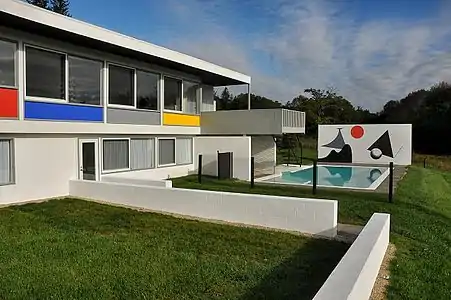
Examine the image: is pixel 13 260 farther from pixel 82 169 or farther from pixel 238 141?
pixel 238 141

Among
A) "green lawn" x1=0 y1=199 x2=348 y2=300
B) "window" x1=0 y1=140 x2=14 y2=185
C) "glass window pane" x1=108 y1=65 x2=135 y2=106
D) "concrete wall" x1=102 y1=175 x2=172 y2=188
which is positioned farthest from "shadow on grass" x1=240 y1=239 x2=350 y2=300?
"glass window pane" x1=108 y1=65 x2=135 y2=106

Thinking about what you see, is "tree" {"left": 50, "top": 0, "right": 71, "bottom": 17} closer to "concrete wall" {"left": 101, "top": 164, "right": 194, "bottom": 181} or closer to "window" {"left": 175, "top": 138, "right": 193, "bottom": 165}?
"window" {"left": 175, "top": 138, "right": 193, "bottom": 165}

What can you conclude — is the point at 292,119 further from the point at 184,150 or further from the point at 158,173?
the point at 158,173

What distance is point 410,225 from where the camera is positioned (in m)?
9.48

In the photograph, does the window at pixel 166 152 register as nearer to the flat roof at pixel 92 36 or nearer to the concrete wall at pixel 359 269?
the flat roof at pixel 92 36

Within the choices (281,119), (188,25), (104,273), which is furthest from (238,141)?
(104,273)

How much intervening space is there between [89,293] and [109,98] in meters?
11.2

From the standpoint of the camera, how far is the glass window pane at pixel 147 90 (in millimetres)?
17062

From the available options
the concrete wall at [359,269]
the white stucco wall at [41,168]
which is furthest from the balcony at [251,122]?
the concrete wall at [359,269]

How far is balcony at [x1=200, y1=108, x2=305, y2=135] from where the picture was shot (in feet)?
62.8

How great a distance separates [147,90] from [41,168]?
6230mm

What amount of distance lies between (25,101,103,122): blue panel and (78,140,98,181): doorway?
861 mm

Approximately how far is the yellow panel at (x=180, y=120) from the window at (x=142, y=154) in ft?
4.20

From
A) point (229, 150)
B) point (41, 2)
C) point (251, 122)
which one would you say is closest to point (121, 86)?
point (229, 150)
